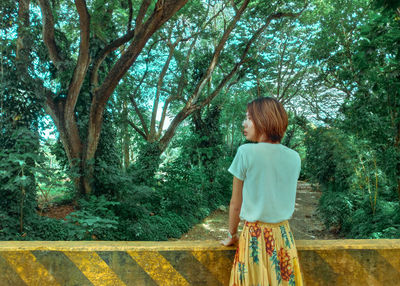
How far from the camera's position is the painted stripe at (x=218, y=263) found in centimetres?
169

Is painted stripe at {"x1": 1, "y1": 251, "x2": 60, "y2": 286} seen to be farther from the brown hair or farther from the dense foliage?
the dense foliage

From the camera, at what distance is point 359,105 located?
21.4 feet

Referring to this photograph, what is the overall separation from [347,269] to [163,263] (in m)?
1.05

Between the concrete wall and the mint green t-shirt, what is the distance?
0.36 m

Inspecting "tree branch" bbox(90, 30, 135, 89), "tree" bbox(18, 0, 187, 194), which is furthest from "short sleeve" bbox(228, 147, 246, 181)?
"tree branch" bbox(90, 30, 135, 89)

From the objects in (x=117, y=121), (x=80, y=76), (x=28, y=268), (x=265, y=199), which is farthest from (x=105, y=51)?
(x=265, y=199)

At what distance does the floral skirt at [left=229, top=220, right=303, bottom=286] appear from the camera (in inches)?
57.6

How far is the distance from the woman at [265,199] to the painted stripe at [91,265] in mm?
696

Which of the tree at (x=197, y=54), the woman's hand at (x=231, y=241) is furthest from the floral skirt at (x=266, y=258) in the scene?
the tree at (x=197, y=54)

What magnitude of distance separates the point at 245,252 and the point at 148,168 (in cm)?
759

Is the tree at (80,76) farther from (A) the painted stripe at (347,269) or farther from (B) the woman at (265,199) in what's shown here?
(A) the painted stripe at (347,269)

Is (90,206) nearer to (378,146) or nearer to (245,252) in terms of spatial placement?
(245,252)

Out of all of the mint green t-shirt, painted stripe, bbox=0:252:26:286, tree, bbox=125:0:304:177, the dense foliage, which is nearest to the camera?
the mint green t-shirt

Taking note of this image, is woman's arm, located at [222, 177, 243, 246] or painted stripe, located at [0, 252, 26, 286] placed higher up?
woman's arm, located at [222, 177, 243, 246]
